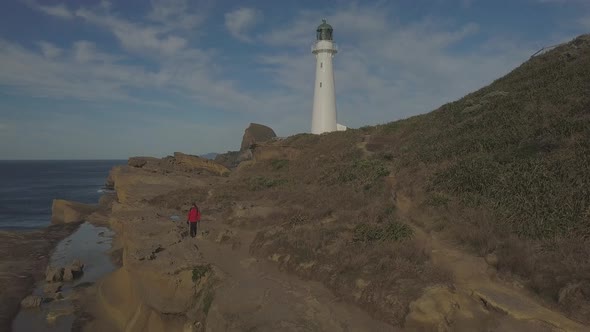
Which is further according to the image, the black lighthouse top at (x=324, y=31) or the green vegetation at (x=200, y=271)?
the black lighthouse top at (x=324, y=31)

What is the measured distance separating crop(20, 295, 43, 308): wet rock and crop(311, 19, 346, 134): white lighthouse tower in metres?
27.5

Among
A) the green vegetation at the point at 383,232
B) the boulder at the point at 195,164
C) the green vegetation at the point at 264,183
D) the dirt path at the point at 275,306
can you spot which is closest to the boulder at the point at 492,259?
the green vegetation at the point at 383,232

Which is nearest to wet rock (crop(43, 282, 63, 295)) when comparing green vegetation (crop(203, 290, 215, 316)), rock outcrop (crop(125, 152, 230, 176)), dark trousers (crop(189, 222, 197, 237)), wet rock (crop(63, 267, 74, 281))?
wet rock (crop(63, 267, 74, 281))

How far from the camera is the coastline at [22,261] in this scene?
18.7 m

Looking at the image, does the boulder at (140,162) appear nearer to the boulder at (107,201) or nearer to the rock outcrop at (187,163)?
the rock outcrop at (187,163)

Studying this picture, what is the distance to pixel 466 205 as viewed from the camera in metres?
12.5

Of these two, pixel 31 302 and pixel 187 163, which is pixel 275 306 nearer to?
pixel 31 302

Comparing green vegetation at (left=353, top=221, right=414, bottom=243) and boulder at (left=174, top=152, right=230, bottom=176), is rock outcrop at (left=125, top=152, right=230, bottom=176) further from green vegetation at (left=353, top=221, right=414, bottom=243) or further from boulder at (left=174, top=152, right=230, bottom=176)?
green vegetation at (left=353, top=221, right=414, bottom=243)

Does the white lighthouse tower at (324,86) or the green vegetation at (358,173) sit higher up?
the white lighthouse tower at (324,86)

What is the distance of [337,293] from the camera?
392 inches

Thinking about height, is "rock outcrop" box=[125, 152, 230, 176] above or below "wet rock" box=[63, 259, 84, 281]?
above

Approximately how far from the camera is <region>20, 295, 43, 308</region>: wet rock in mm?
18281

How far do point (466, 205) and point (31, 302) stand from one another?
18.3 metres

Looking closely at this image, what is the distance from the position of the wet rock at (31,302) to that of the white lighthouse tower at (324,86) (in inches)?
1084
